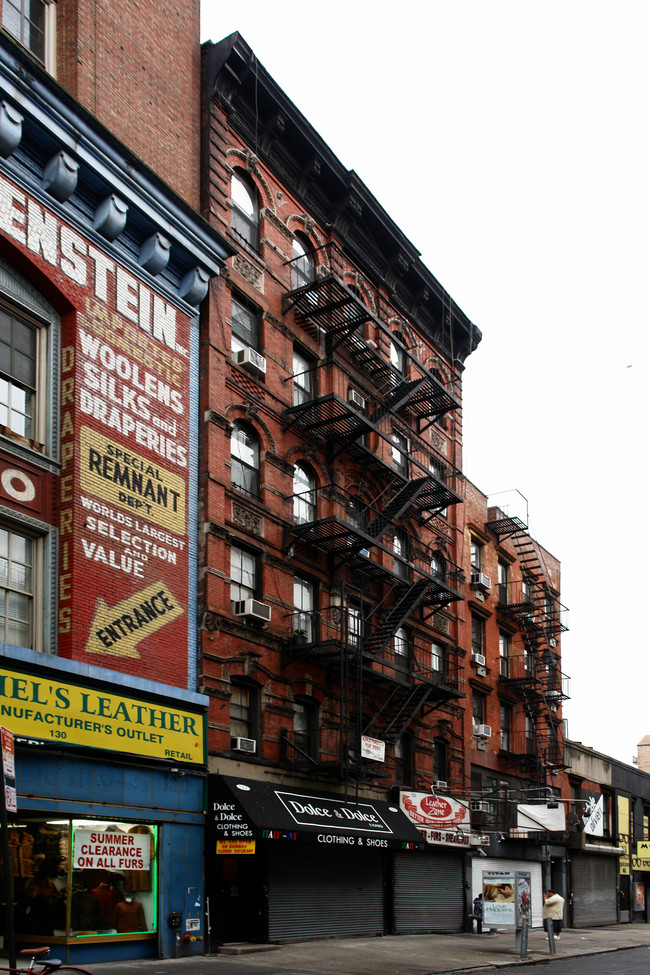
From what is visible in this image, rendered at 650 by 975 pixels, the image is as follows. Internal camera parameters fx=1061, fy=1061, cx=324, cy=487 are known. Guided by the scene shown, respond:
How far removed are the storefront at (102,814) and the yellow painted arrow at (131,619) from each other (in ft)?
2.21

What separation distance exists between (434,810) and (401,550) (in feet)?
25.5

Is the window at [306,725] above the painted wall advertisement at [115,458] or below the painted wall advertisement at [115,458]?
below

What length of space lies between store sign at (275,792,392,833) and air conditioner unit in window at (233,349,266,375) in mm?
9965

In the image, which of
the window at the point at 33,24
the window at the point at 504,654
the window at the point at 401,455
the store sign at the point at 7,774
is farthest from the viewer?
the window at the point at 504,654

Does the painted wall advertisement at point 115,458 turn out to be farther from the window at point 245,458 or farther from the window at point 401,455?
the window at point 401,455

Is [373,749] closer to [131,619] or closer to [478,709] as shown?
[131,619]

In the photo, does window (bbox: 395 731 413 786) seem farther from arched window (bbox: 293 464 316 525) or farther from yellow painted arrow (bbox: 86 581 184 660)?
yellow painted arrow (bbox: 86 581 184 660)

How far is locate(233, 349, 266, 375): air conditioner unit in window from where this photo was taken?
→ 2550 centimetres

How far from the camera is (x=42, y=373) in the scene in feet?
64.8

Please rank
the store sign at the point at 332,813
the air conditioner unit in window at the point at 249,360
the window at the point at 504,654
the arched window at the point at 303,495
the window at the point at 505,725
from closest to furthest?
the store sign at the point at 332,813
the air conditioner unit in window at the point at 249,360
the arched window at the point at 303,495
the window at the point at 505,725
the window at the point at 504,654

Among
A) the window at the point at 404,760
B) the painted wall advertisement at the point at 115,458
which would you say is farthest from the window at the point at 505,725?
the painted wall advertisement at the point at 115,458

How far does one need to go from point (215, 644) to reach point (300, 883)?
6.19 meters

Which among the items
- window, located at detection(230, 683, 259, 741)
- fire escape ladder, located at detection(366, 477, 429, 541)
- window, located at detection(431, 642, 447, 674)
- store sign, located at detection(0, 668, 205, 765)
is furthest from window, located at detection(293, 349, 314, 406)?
store sign, located at detection(0, 668, 205, 765)

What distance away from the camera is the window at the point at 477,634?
124ft
